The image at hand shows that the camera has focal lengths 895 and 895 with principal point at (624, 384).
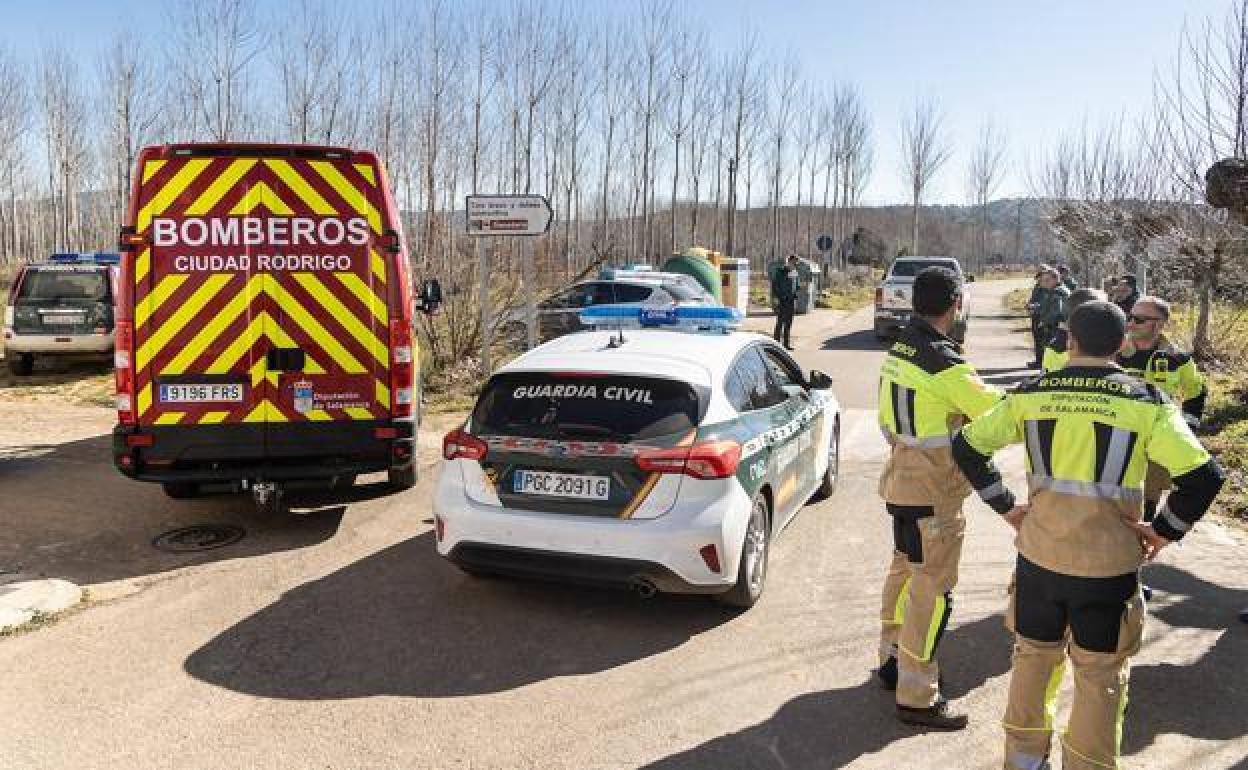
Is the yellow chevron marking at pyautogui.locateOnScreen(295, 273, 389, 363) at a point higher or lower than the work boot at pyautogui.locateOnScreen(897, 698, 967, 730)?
higher

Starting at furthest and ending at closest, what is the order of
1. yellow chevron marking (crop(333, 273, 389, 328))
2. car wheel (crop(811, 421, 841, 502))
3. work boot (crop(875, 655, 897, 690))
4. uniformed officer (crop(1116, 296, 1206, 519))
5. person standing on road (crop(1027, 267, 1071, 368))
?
1. person standing on road (crop(1027, 267, 1071, 368))
2. car wheel (crop(811, 421, 841, 502))
3. yellow chevron marking (crop(333, 273, 389, 328))
4. uniformed officer (crop(1116, 296, 1206, 519))
5. work boot (crop(875, 655, 897, 690))

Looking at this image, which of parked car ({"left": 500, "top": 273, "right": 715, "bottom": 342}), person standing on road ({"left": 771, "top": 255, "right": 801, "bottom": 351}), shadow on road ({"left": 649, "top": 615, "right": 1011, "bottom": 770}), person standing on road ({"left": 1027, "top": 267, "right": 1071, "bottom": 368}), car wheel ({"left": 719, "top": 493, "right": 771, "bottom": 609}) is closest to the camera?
shadow on road ({"left": 649, "top": 615, "right": 1011, "bottom": 770})

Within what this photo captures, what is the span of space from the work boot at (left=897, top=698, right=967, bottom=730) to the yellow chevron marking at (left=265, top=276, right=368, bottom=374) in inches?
161

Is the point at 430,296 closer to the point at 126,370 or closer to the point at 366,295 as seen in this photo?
the point at 366,295

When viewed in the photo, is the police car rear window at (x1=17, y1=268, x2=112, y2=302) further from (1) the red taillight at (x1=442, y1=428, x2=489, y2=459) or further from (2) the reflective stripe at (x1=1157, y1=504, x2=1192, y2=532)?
(2) the reflective stripe at (x1=1157, y1=504, x2=1192, y2=532)

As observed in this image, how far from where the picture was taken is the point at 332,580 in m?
5.32

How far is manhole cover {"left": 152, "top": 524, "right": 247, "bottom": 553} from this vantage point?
5973mm

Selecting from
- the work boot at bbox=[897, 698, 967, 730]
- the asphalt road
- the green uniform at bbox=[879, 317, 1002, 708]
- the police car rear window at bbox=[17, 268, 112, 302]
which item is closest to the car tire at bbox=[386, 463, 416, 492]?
the asphalt road

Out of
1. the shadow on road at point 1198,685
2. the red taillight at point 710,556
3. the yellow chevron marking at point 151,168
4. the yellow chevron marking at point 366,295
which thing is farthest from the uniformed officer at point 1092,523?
the yellow chevron marking at point 151,168

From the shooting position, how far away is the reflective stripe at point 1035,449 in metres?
2.89

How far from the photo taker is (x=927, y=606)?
362 centimetres

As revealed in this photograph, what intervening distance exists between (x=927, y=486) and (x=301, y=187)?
4.46 meters

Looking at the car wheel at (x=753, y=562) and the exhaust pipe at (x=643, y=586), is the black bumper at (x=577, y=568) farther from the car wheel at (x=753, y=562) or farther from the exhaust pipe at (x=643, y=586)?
the car wheel at (x=753, y=562)

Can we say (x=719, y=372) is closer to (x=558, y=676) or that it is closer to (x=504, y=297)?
(x=558, y=676)
